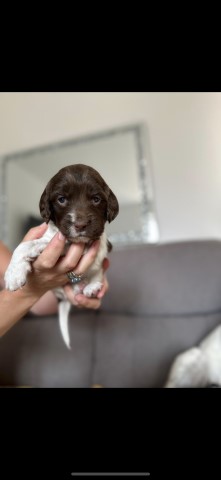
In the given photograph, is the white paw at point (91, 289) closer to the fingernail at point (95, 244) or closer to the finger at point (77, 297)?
the finger at point (77, 297)

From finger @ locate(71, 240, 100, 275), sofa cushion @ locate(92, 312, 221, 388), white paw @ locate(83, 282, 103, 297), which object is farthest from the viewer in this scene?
sofa cushion @ locate(92, 312, 221, 388)

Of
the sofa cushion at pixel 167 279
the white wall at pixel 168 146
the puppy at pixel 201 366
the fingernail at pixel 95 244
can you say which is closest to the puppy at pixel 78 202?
Result: the fingernail at pixel 95 244

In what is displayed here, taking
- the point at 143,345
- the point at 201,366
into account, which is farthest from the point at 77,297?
the point at 143,345

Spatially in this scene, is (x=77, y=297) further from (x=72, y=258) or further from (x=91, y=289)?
(x=72, y=258)

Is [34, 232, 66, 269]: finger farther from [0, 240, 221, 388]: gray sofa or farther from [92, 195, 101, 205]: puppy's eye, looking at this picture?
[0, 240, 221, 388]: gray sofa

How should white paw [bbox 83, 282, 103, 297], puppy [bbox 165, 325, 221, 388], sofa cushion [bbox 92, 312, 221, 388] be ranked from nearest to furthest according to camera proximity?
white paw [bbox 83, 282, 103, 297] < puppy [bbox 165, 325, 221, 388] < sofa cushion [bbox 92, 312, 221, 388]

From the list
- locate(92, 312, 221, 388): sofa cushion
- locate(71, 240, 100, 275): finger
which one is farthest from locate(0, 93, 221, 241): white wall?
locate(71, 240, 100, 275): finger

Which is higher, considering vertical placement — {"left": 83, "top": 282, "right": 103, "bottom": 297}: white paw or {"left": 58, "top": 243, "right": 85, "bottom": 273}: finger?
{"left": 58, "top": 243, "right": 85, "bottom": 273}: finger
